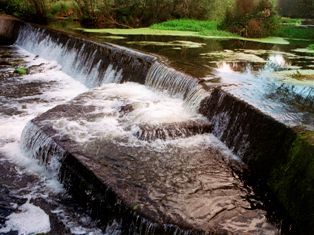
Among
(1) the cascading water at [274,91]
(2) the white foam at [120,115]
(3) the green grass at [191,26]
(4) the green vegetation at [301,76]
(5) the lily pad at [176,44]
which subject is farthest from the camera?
(3) the green grass at [191,26]

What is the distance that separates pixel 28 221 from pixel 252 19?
14.4 m

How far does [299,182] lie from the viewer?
5.47 metres

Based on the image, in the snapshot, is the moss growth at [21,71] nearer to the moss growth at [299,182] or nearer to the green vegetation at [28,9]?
the green vegetation at [28,9]

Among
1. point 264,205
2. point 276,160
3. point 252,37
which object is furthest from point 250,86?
point 252,37

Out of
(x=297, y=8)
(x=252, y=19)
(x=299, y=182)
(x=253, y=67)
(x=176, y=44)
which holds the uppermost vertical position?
(x=297, y=8)

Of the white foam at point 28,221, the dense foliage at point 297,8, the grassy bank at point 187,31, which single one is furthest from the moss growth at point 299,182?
the dense foliage at point 297,8

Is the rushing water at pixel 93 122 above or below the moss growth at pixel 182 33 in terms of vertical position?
below

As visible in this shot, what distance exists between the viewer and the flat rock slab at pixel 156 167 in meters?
5.17

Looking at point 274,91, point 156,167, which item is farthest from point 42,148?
point 274,91

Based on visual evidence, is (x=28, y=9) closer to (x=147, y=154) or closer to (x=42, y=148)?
(x=42, y=148)

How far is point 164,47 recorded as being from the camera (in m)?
14.1

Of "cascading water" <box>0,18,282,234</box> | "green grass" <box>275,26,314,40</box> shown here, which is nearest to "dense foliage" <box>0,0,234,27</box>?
"green grass" <box>275,26,314,40</box>

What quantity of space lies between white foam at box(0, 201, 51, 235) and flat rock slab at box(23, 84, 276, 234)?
775mm

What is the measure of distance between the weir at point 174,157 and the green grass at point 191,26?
9937mm
